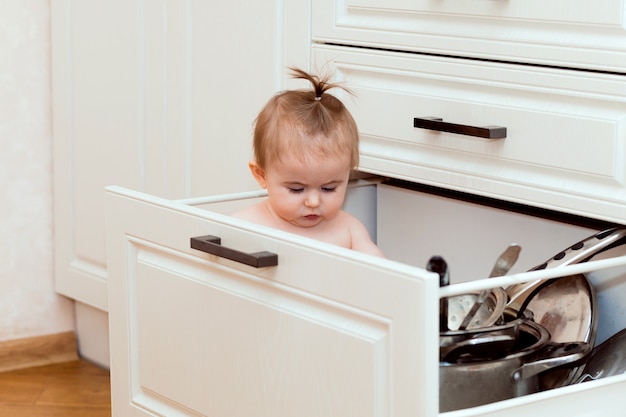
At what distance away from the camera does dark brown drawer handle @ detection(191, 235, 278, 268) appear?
0.91 meters

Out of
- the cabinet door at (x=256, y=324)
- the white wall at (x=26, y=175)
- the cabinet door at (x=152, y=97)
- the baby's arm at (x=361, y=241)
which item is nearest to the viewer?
the cabinet door at (x=256, y=324)

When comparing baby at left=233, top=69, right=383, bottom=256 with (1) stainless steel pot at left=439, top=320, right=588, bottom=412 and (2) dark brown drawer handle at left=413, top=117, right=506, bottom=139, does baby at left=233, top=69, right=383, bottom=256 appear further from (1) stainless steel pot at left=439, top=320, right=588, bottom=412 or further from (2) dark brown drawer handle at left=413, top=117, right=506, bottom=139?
(1) stainless steel pot at left=439, top=320, right=588, bottom=412

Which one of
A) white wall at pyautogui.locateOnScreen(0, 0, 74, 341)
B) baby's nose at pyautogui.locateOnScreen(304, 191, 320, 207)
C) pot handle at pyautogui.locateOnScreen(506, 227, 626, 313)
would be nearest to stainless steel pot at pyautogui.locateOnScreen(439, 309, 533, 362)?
pot handle at pyautogui.locateOnScreen(506, 227, 626, 313)

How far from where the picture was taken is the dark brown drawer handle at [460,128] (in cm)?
114

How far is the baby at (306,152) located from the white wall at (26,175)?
0.87 metres

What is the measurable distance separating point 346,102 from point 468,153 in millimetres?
210

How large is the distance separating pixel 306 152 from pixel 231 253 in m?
0.27

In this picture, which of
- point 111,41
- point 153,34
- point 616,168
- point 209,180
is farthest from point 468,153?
point 111,41

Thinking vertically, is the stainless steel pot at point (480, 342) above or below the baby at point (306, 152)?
below

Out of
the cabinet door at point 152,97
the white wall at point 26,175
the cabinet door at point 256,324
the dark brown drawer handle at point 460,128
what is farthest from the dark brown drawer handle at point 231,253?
the white wall at point 26,175

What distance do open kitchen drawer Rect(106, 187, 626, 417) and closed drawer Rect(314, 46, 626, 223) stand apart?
5.2 inches

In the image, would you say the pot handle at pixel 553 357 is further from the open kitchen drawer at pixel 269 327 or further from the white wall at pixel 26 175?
the white wall at pixel 26 175

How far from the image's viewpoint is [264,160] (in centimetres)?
121

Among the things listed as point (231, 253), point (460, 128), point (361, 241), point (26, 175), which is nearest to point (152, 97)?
point (26, 175)
